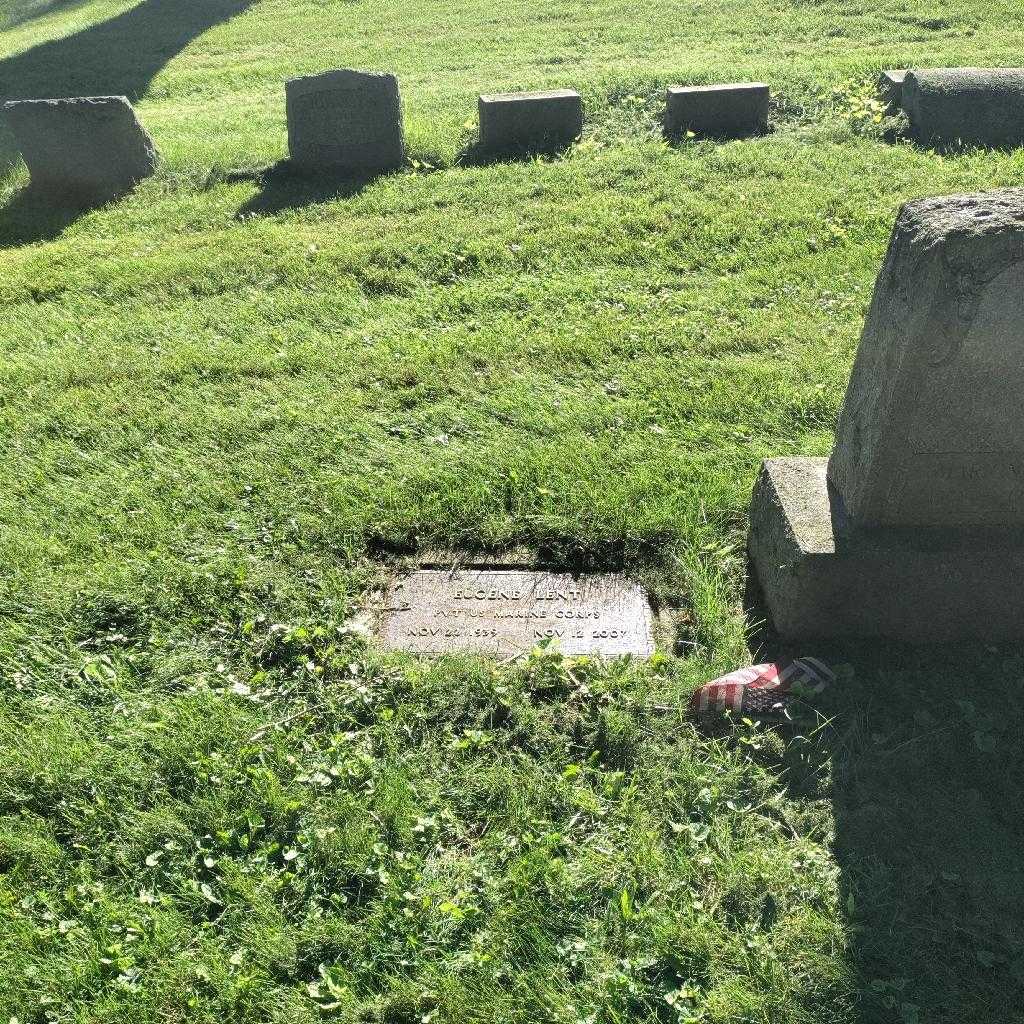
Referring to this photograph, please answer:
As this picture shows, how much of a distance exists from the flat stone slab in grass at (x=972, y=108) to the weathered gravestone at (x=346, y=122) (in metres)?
4.83

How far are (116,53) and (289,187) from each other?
9124 millimetres

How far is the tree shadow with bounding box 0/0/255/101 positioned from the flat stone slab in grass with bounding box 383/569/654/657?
12.2 m

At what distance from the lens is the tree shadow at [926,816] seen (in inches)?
103

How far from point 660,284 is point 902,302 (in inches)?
142

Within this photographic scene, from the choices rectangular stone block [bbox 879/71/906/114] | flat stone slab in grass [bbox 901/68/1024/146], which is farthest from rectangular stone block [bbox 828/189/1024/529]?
rectangular stone block [bbox 879/71/906/114]

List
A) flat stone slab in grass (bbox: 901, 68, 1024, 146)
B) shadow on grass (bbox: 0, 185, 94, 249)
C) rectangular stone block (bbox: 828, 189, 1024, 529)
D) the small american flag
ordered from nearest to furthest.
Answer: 1. rectangular stone block (bbox: 828, 189, 1024, 529)
2. the small american flag
3. flat stone slab in grass (bbox: 901, 68, 1024, 146)
4. shadow on grass (bbox: 0, 185, 94, 249)

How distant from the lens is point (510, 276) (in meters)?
6.91

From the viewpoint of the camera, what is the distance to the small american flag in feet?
11.3

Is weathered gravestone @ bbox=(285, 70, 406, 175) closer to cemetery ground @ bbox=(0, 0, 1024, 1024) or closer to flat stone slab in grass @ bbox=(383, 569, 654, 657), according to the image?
cemetery ground @ bbox=(0, 0, 1024, 1024)

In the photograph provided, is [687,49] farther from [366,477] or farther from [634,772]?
[634,772]

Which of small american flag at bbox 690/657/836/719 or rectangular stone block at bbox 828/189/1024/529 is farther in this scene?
small american flag at bbox 690/657/836/719

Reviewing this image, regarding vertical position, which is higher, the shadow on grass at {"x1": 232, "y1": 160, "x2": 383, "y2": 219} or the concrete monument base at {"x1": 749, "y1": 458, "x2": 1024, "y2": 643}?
the shadow on grass at {"x1": 232, "y1": 160, "x2": 383, "y2": 219}

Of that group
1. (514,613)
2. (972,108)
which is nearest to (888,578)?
(514,613)

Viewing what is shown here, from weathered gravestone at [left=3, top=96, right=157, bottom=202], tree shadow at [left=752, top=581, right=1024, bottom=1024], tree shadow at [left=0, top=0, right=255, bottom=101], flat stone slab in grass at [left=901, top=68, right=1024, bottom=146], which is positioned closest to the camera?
tree shadow at [left=752, top=581, right=1024, bottom=1024]
